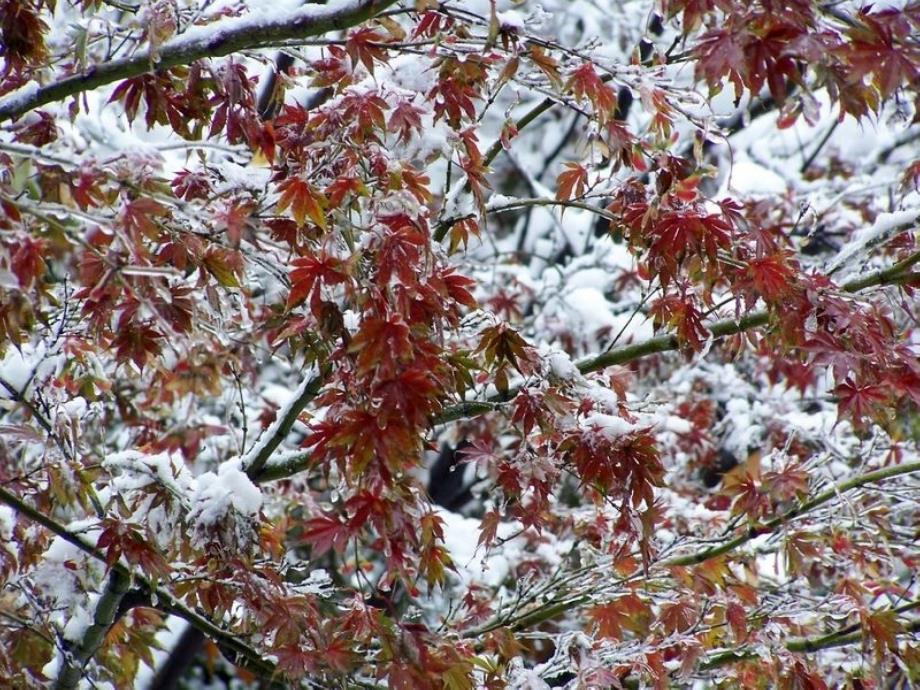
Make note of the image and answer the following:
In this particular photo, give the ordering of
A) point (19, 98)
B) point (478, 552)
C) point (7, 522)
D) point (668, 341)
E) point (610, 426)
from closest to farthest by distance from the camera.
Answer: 1. point (19, 98)
2. point (610, 426)
3. point (668, 341)
4. point (7, 522)
5. point (478, 552)

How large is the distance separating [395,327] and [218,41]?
829 millimetres

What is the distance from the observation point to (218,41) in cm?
207

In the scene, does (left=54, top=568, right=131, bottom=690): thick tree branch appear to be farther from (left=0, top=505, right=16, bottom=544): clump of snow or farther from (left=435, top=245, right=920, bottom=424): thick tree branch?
(left=435, top=245, right=920, bottom=424): thick tree branch

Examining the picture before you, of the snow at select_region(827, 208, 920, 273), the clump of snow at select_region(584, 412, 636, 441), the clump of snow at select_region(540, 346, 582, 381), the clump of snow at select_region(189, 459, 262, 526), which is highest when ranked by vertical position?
the snow at select_region(827, 208, 920, 273)

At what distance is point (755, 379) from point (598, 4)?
3334mm

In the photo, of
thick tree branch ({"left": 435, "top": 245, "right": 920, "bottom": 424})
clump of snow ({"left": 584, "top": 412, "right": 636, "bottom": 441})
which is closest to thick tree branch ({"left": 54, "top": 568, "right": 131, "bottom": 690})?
thick tree branch ({"left": 435, "top": 245, "right": 920, "bottom": 424})

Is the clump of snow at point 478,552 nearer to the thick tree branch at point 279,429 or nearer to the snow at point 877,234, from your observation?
the thick tree branch at point 279,429

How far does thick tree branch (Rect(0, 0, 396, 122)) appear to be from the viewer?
1982 millimetres

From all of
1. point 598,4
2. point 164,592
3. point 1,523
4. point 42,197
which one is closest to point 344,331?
point 42,197

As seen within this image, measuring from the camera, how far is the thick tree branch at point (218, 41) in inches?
78.0

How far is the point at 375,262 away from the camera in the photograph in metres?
2.10

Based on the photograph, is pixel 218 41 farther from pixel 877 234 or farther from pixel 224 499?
pixel 877 234

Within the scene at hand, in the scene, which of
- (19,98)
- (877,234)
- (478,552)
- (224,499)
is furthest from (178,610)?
(877,234)

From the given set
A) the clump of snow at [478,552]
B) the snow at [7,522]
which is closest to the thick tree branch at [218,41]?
the snow at [7,522]
